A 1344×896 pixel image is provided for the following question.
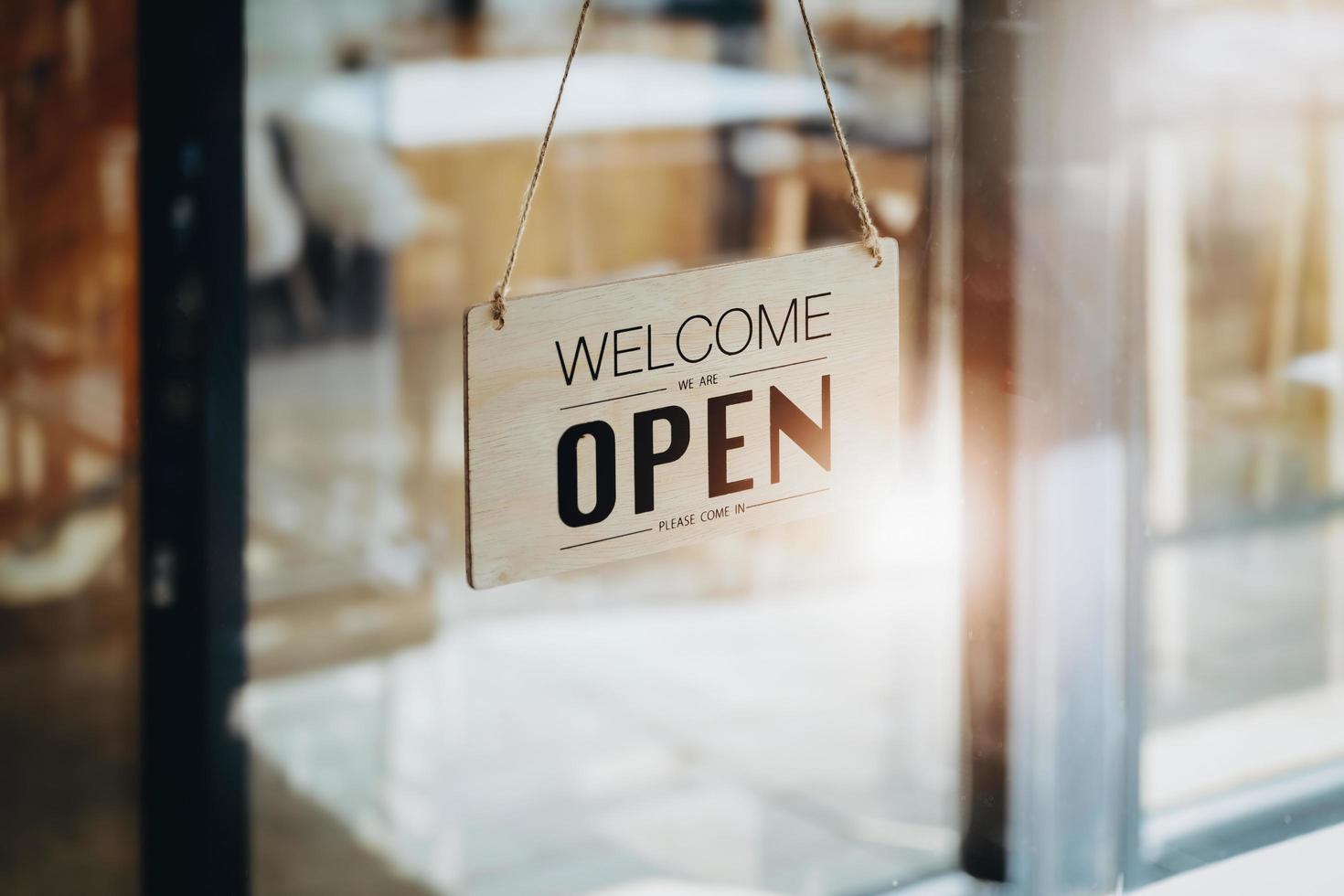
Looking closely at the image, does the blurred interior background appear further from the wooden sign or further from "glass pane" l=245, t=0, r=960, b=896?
the wooden sign

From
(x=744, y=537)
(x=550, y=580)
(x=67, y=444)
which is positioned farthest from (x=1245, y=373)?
(x=67, y=444)

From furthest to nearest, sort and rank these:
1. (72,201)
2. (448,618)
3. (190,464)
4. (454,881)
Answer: (448,618) < (454,881) < (72,201) < (190,464)

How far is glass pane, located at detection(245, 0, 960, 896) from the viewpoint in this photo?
2465 millimetres

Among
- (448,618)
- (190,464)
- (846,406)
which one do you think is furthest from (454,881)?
(846,406)

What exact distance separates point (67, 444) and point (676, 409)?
1486 millimetres

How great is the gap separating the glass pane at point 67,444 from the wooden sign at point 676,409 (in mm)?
1023

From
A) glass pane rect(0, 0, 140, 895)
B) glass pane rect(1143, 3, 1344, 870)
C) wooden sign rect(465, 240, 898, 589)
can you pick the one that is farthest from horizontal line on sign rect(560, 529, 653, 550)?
glass pane rect(1143, 3, 1344, 870)

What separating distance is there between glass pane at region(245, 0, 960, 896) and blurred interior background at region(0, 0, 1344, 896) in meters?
0.01

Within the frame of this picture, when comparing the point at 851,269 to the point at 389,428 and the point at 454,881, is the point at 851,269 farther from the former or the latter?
the point at 389,428

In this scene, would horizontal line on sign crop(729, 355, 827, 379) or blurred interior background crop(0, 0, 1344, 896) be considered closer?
horizontal line on sign crop(729, 355, 827, 379)

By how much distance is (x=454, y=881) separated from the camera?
2400 millimetres

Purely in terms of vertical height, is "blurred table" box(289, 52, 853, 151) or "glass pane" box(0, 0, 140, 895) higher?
"blurred table" box(289, 52, 853, 151)

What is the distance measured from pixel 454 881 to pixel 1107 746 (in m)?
1.44

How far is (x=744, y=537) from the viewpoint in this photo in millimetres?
3438
